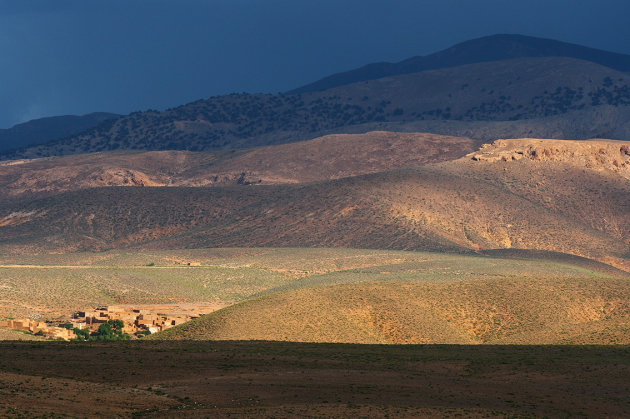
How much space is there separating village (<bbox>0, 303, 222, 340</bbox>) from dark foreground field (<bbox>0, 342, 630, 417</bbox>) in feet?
65.1

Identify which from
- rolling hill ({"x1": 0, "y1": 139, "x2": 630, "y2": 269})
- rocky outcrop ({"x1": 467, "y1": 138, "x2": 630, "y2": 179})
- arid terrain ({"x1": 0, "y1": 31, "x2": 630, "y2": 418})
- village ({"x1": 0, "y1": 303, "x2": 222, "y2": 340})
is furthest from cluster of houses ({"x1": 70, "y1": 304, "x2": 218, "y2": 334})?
rocky outcrop ({"x1": 467, "y1": 138, "x2": 630, "y2": 179})

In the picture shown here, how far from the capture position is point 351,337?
66.9 metres

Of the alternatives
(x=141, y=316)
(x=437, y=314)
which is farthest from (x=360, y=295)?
(x=141, y=316)

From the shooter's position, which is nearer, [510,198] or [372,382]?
[372,382]

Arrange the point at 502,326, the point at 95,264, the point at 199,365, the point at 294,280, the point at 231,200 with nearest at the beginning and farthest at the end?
the point at 199,365 < the point at 502,326 < the point at 294,280 < the point at 95,264 < the point at 231,200

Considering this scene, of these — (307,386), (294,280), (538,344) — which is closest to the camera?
(307,386)

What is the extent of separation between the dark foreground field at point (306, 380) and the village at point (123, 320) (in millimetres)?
19848

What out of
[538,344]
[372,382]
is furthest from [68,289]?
[372,382]

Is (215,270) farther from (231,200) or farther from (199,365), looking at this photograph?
(199,365)

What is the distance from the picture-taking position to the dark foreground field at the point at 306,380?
36.2 m

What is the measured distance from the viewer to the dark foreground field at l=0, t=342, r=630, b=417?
3625 centimetres

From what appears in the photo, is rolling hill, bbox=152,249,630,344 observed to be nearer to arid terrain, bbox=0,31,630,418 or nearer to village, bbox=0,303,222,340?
arid terrain, bbox=0,31,630,418

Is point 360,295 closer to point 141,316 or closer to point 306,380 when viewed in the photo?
point 141,316

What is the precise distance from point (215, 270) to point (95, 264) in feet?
55.7
